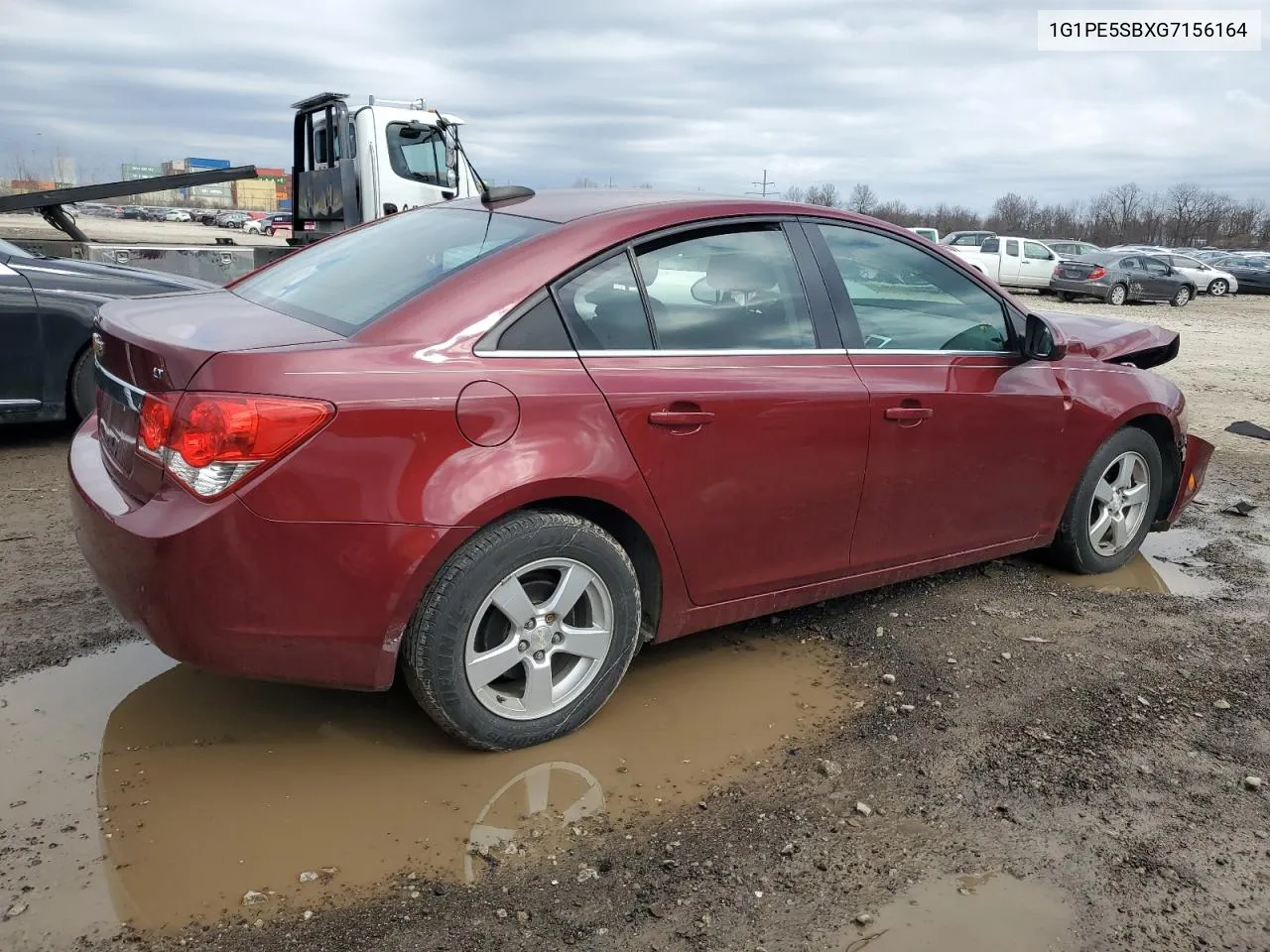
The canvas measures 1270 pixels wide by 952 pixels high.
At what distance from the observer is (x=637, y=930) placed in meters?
2.29

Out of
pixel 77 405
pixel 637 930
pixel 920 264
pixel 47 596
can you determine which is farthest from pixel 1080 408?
pixel 77 405

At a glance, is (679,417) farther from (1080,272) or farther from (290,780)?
(1080,272)

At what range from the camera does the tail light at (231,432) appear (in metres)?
2.49

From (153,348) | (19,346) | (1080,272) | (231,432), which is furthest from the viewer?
(1080,272)

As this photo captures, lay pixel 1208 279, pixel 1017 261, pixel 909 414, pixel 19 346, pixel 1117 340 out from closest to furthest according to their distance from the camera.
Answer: pixel 909 414 < pixel 1117 340 < pixel 19 346 < pixel 1017 261 < pixel 1208 279

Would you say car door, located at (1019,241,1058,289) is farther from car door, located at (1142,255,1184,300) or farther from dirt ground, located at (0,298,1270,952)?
dirt ground, located at (0,298,1270,952)

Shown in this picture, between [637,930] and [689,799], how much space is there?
1.87ft

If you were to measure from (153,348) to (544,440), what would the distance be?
3.46ft

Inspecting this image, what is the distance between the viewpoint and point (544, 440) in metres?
2.79

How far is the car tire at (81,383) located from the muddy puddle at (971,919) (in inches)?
219

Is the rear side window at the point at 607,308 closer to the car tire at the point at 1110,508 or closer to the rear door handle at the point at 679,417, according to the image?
the rear door handle at the point at 679,417

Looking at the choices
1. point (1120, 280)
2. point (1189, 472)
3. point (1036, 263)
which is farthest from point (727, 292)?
point (1120, 280)

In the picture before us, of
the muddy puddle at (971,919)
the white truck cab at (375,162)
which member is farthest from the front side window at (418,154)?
the muddy puddle at (971,919)

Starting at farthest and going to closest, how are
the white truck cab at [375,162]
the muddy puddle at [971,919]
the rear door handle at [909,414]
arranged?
the white truck cab at [375,162] < the rear door handle at [909,414] < the muddy puddle at [971,919]
